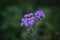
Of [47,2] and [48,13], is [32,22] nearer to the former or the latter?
[48,13]

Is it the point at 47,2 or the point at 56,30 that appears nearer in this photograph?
the point at 56,30


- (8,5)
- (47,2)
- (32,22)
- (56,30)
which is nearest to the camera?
(32,22)

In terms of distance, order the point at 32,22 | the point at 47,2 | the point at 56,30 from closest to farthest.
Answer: the point at 32,22 < the point at 56,30 < the point at 47,2

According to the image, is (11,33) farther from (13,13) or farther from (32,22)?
(32,22)

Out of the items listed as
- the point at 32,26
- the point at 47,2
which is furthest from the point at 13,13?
the point at 32,26

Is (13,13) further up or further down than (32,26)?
further up

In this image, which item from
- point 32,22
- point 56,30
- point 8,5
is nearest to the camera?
point 32,22

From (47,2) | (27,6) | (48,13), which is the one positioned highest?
(47,2)

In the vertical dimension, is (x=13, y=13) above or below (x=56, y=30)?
above

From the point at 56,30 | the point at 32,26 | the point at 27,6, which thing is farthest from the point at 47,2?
the point at 32,26
